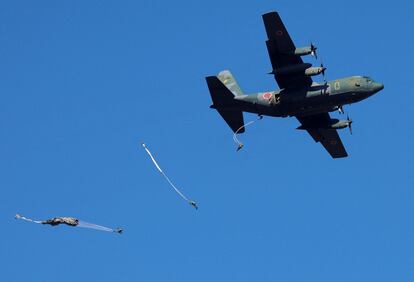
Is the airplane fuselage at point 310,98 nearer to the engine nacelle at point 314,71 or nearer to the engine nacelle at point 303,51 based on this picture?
the engine nacelle at point 314,71

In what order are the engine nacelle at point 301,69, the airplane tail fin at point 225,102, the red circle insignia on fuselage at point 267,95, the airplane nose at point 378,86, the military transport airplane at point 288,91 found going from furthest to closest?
the airplane tail fin at point 225,102, the red circle insignia on fuselage at point 267,95, the engine nacelle at point 301,69, the airplane nose at point 378,86, the military transport airplane at point 288,91

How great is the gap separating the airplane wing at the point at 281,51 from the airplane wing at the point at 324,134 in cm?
507

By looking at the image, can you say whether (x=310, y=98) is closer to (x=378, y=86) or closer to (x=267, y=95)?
(x=267, y=95)

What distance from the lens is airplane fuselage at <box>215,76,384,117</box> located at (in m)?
61.4

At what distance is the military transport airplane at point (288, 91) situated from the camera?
61.4 metres

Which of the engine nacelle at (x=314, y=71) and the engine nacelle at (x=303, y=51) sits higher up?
the engine nacelle at (x=303, y=51)

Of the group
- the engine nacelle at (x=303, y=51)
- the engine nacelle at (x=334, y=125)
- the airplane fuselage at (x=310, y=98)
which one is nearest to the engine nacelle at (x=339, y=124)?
the engine nacelle at (x=334, y=125)

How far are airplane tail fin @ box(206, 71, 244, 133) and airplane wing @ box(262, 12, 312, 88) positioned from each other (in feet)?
12.9

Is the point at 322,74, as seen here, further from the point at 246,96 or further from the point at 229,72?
the point at 229,72

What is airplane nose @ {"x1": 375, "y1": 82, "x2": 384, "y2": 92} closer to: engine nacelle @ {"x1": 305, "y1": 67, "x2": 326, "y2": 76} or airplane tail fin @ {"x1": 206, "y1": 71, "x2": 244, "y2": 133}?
engine nacelle @ {"x1": 305, "y1": 67, "x2": 326, "y2": 76}

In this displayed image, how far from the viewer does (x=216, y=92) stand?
211 ft

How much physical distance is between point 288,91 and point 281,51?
118 inches

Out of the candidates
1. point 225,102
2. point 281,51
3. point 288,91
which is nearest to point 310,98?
point 288,91

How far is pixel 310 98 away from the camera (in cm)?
6203
